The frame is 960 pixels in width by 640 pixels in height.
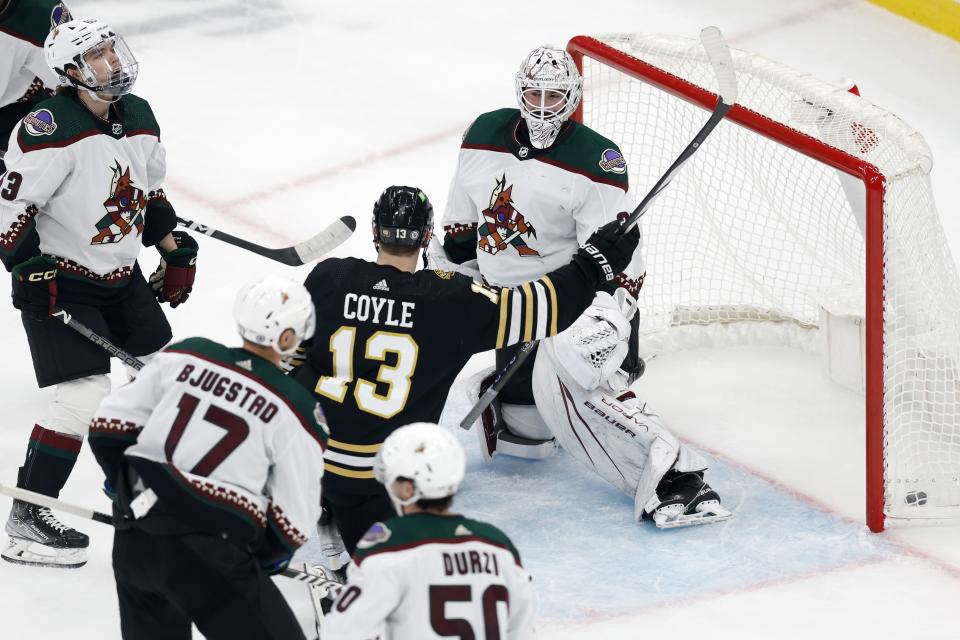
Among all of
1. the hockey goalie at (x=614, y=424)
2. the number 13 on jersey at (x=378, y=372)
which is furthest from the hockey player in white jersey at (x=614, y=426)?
the number 13 on jersey at (x=378, y=372)

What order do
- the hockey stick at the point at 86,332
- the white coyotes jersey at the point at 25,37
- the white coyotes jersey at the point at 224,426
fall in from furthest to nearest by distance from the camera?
the white coyotes jersey at the point at 25,37 → the hockey stick at the point at 86,332 → the white coyotes jersey at the point at 224,426

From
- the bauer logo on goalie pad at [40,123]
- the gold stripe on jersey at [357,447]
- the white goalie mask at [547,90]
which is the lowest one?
the gold stripe on jersey at [357,447]

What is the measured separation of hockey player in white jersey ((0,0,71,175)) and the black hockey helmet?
1728 millimetres

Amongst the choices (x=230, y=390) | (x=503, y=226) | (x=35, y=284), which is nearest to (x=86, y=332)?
(x=35, y=284)

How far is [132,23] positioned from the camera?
7.57 m

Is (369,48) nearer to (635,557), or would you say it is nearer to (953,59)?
(953,59)

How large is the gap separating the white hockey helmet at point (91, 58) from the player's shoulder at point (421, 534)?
162 centimetres

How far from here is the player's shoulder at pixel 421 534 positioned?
102 inches

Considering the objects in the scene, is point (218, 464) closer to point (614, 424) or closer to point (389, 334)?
point (389, 334)

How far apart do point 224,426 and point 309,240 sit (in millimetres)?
1613

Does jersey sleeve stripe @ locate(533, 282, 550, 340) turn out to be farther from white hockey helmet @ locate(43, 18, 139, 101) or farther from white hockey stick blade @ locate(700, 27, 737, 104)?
white hockey helmet @ locate(43, 18, 139, 101)

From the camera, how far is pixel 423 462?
2600mm

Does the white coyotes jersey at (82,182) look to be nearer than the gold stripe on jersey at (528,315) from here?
No

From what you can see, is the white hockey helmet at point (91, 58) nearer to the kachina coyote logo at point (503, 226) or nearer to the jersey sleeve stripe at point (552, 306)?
the kachina coyote logo at point (503, 226)
